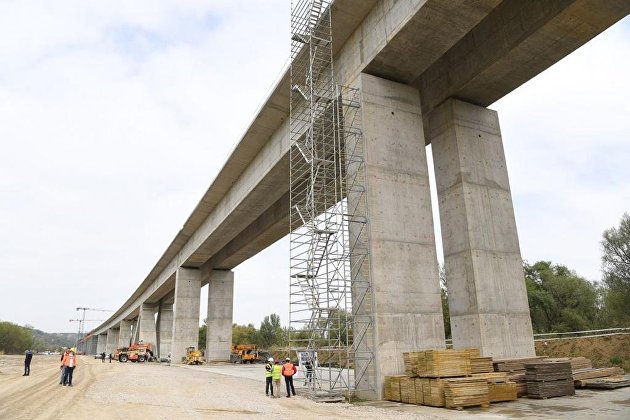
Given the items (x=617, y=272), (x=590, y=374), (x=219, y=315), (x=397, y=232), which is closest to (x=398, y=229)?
(x=397, y=232)

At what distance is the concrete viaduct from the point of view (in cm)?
1345

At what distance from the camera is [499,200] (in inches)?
653

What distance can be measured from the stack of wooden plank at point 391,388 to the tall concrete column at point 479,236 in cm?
350

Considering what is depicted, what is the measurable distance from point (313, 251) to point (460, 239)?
17.1 ft

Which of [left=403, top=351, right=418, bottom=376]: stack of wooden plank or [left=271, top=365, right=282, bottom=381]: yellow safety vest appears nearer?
[left=403, top=351, right=418, bottom=376]: stack of wooden plank

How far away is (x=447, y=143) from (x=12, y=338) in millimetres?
130982

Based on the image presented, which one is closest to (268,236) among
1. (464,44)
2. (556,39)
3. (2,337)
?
(464,44)

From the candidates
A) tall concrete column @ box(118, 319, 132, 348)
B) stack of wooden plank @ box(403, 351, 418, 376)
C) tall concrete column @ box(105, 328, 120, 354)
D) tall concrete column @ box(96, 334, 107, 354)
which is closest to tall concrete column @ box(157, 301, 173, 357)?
tall concrete column @ box(118, 319, 132, 348)

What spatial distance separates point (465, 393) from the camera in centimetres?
1111

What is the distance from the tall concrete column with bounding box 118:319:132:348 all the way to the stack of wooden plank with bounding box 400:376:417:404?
92834mm

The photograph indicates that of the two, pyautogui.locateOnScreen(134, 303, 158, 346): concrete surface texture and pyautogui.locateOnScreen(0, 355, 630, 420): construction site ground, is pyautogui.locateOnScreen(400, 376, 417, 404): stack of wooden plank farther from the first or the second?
pyautogui.locateOnScreen(134, 303, 158, 346): concrete surface texture

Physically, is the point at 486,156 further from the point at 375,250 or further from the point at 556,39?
the point at 375,250

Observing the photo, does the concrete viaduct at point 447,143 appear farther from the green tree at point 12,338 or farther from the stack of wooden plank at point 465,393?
the green tree at point 12,338

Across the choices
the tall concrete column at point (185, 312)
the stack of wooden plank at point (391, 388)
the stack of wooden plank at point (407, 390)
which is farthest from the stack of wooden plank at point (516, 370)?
the tall concrete column at point (185, 312)
